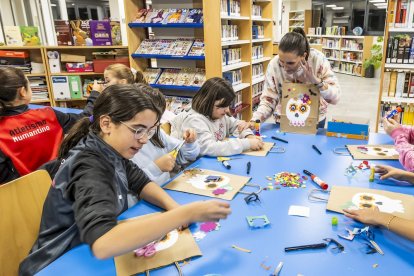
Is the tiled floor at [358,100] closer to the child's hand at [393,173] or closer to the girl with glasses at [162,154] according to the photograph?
the child's hand at [393,173]

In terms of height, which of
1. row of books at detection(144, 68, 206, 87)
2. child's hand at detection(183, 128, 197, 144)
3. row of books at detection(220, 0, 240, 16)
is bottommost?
child's hand at detection(183, 128, 197, 144)

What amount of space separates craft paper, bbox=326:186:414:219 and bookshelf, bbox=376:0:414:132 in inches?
103

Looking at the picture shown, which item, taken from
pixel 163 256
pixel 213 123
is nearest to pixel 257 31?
pixel 213 123

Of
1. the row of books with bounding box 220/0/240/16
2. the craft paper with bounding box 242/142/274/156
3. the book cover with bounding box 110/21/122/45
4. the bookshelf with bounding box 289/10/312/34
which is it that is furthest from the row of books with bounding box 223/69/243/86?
the bookshelf with bounding box 289/10/312/34

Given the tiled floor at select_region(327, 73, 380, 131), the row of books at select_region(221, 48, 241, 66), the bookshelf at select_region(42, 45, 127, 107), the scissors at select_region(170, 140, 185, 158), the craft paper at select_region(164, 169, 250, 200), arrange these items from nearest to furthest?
the craft paper at select_region(164, 169, 250, 200) < the scissors at select_region(170, 140, 185, 158) < the row of books at select_region(221, 48, 241, 66) < the bookshelf at select_region(42, 45, 127, 107) < the tiled floor at select_region(327, 73, 380, 131)

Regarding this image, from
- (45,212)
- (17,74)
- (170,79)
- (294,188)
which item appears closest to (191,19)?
(170,79)

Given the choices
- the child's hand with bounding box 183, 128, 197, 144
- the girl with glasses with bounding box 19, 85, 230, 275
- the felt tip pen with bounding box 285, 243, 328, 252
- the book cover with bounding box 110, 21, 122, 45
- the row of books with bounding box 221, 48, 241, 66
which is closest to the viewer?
the girl with glasses with bounding box 19, 85, 230, 275

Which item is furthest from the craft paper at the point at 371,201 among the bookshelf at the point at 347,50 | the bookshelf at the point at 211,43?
the bookshelf at the point at 347,50

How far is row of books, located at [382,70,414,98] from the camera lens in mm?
3460

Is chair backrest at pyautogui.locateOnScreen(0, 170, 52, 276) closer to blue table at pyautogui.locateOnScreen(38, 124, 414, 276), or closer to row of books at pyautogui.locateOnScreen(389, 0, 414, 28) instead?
blue table at pyautogui.locateOnScreen(38, 124, 414, 276)

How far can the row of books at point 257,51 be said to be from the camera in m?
5.08

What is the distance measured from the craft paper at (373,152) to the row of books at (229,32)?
2.32 metres

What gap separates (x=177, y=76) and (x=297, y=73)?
192cm

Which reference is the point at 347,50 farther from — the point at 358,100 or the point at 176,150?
the point at 176,150
